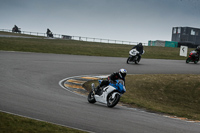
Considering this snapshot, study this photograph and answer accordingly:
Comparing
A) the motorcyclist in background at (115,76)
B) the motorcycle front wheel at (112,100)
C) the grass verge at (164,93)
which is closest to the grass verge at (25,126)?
the motorcycle front wheel at (112,100)

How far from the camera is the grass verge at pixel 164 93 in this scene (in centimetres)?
1385

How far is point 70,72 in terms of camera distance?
20.8 meters

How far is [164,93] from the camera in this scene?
16750 millimetres

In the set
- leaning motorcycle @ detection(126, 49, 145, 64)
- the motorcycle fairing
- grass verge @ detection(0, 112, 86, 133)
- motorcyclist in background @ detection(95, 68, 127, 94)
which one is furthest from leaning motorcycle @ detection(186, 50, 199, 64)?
grass verge @ detection(0, 112, 86, 133)

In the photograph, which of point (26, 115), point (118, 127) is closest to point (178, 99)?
point (118, 127)

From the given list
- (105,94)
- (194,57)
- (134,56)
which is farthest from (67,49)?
(105,94)

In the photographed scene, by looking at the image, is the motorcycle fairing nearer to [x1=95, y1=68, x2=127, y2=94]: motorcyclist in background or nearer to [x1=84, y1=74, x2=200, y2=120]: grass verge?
[x1=95, y1=68, x2=127, y2=94]: motorcyclist in background

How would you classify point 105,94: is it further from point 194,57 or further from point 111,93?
point 194,57

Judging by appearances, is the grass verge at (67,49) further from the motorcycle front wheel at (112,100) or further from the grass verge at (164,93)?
the motorcycle front wheel at (112,100)

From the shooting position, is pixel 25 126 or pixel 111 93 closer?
pixel 25 126

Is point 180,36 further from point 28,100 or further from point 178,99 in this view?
point 28,100

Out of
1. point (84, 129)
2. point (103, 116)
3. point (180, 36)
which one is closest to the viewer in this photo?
point (84, 129)

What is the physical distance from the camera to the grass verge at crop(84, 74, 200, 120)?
45.4 ft

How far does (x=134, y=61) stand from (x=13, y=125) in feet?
72.3
